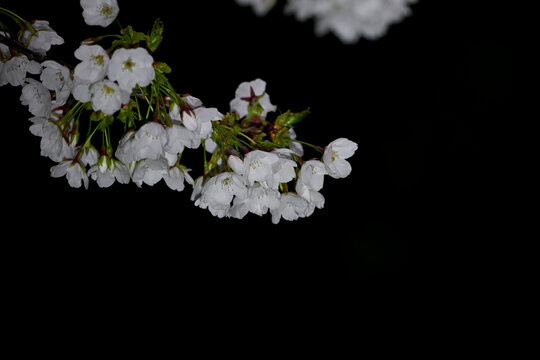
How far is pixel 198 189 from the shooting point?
38.8 inches

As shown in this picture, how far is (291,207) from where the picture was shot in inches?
39.4

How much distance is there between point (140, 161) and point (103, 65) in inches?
7.5

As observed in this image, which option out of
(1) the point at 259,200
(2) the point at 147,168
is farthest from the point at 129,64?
(1) the point at 259,200

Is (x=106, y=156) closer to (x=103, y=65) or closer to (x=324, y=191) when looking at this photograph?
(x=103, y=65)

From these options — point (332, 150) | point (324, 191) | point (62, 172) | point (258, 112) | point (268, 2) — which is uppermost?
point (324, 191)

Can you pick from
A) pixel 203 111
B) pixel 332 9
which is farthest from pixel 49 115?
pixel 332 9

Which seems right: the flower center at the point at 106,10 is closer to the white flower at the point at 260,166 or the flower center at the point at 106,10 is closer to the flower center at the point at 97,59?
the flower center at the point at 97,59

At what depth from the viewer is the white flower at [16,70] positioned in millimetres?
909

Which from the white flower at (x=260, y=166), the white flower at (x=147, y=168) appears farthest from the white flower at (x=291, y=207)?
the white flower at (x=147, y=168)

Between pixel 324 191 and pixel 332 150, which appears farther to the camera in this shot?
pixel 324 191

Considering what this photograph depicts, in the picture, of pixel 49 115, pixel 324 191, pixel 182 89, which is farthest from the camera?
pixel 324 191

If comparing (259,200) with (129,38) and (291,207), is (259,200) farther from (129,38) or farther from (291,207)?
(129,38)

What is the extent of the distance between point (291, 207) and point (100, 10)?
48 centimetres

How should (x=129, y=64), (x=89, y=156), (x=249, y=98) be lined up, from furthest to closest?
1. (x=249, y=98)
2. (x=89, y=156)
3. (x=129, y=64)
